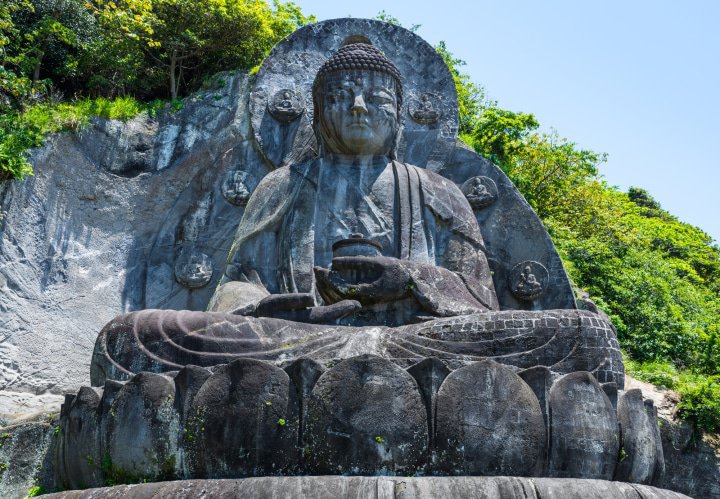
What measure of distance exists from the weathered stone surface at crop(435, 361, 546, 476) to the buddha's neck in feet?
11.2

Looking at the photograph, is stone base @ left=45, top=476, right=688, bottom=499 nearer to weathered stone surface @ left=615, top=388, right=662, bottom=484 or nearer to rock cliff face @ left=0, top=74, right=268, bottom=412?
weathered stone surface @ left=615, top=388, right=662, bottom=484

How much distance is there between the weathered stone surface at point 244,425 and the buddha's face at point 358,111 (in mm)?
3305

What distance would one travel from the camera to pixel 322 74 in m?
8.46

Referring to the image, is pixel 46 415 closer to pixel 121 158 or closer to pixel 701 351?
pixel 121 158

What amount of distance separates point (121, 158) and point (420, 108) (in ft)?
9.88

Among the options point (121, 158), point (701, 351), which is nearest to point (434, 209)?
point (121, 158)

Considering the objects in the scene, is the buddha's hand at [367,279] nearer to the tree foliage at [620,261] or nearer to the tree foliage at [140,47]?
the tree foliage at [620,261]

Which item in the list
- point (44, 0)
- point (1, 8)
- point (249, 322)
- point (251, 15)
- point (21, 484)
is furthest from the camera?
point (44, 0)

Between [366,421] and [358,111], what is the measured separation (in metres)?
3.61

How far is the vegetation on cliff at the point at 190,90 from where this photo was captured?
32.1 ft

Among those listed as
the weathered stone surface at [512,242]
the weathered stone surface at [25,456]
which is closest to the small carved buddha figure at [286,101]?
the weathered stone surface at [512,242]

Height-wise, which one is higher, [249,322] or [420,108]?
[420,108]

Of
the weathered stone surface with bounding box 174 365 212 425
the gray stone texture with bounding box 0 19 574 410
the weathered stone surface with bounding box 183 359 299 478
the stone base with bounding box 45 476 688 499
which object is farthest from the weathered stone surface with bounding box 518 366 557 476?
the gray stone texture with bounding box 0 19 574 410

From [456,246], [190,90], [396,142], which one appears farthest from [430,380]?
[190,90]
